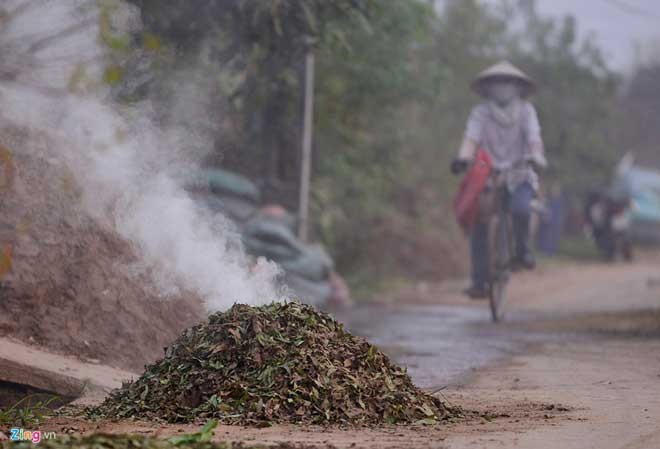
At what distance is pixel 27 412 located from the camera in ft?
19.2

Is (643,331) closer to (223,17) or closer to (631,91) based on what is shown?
(223,17)

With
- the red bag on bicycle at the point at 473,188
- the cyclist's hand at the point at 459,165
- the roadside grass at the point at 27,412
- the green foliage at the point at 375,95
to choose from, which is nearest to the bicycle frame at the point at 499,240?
the red bag on bicycle at the point at 473,188

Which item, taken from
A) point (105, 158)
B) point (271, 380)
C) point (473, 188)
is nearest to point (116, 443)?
point (271, 380)

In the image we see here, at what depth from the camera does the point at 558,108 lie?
27703mm

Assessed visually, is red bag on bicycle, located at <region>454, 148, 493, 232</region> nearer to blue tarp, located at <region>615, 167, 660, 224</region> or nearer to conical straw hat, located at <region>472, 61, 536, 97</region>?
conical straw hat, located at <region>472, 61, 536, 97</region>

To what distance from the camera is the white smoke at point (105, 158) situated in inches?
291

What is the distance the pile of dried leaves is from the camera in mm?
5508

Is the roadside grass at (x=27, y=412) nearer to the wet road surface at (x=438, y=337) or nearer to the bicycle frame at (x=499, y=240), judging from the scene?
the wet road surface at (x=438, y=337)

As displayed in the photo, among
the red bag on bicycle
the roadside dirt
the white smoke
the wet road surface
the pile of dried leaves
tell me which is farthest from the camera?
the red bag on bicycle

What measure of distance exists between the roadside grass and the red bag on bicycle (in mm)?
6180

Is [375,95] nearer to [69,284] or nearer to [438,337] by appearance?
[438,337]

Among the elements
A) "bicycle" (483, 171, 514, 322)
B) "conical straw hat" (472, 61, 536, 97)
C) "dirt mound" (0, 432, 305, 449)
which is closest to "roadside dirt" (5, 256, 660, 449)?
"dirt mound" (0, 432, 305, 449)

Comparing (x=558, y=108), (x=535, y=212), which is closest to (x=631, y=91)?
(x=558, y=108)

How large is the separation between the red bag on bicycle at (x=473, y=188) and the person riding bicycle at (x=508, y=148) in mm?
128
